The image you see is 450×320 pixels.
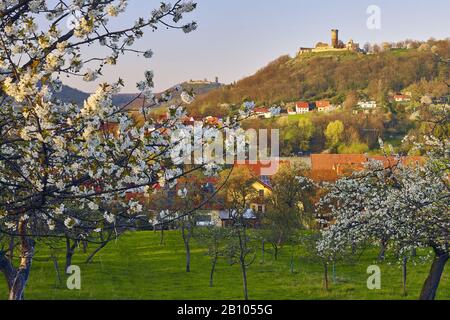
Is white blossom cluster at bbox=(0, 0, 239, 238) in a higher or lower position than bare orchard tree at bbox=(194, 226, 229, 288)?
higher

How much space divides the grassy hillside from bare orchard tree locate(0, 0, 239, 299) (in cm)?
7842

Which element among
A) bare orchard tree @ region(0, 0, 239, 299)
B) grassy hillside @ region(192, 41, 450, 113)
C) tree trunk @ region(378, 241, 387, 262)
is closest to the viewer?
bare orchard tree @ region(0, 0, 239, 299)

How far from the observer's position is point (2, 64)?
464 cm

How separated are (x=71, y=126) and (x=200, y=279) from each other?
74.4ft

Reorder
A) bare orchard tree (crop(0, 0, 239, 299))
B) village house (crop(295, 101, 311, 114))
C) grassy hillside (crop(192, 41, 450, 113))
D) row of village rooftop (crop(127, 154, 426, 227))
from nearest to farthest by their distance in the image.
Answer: bare orchard tree (crop(0, 0, 239, 299)) < row of village rooftop (crop(127, 154, 426, 227)) < village house (crop(295, 101, 311, 114)) < grassy hillside (crop(192, 41, 450, 113))

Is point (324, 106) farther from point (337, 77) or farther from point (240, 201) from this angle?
point (240, 201)

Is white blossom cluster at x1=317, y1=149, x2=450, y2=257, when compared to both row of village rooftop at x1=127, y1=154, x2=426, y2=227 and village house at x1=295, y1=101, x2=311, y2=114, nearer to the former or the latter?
row of village rooftop at x1=127, y1=154, x2=426, y2=227

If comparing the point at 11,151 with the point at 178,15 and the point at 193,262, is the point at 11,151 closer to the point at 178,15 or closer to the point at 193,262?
the point at 178,15

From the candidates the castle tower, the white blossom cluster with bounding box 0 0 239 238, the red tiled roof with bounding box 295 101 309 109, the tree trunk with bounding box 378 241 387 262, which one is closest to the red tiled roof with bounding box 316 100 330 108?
the red tiled roof with bounding box 295 101 309 109

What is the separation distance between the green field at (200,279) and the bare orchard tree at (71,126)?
15630 mm

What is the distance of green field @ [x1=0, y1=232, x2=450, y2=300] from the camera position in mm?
21922

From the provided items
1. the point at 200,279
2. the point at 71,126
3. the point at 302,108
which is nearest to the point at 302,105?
the point at 302,108

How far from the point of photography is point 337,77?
108438 mm
